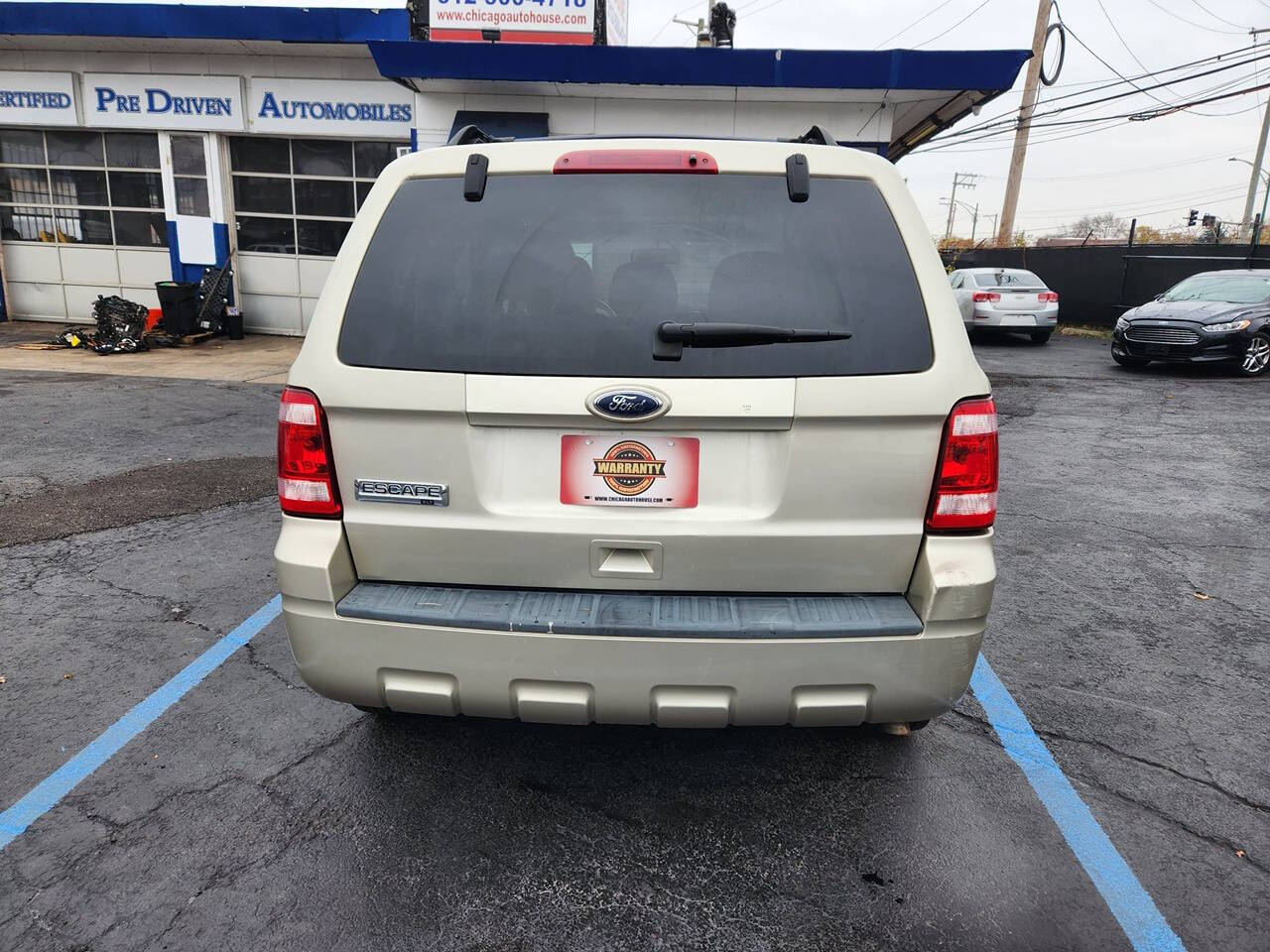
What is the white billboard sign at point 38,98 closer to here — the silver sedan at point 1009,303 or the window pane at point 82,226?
the window pane at point 82,226

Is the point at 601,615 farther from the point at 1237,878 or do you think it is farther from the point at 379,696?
the point at 1237,878

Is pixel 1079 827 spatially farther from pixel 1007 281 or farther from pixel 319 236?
pixel 1007 281

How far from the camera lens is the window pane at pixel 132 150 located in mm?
14344

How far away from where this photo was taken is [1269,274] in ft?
43.3

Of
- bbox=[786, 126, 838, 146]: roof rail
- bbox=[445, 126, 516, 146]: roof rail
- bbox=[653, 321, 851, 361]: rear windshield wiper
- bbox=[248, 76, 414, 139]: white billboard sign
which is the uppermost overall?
bbox=[248, 76, 414, 139]: white billboard sign

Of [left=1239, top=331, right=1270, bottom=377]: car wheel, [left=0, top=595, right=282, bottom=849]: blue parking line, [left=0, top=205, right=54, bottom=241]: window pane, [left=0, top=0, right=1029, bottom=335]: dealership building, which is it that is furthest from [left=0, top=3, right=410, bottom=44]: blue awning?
[left=1239, top=331, right=1270, bottom=377]: car wheel

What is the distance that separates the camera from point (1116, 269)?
20.3 metres

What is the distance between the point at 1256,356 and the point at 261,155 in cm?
1608

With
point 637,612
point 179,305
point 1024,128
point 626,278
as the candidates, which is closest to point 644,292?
point 626,278

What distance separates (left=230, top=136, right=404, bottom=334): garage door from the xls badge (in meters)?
13.3

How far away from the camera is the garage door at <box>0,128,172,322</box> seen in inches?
571

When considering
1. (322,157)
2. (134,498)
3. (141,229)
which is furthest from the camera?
(141,229)

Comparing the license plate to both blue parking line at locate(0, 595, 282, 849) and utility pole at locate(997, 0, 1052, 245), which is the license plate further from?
utility pole at locate(997, 0, 1052, 245)

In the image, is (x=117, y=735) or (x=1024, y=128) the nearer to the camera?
(x=117, y=735)
